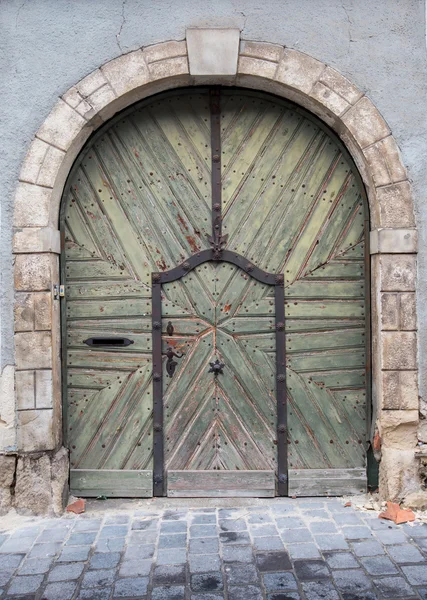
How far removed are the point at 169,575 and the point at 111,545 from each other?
490mm

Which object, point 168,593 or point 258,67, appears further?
point 258,67

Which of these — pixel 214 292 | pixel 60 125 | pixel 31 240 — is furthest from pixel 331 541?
pixel 60 125

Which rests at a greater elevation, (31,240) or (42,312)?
(31,240)

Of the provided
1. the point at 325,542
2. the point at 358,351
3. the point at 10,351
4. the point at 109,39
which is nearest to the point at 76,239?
the point at 10,351

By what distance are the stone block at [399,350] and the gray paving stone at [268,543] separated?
1279 mm

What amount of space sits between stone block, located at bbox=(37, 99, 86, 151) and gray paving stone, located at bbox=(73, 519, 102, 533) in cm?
239

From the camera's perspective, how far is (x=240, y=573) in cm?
276

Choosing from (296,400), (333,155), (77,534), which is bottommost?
(77,534)

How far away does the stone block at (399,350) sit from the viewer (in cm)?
351

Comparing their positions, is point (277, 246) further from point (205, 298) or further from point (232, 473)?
point (232, 473)

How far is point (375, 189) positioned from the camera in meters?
3.52

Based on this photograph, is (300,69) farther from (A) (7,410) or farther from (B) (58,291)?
(A) (7,410)

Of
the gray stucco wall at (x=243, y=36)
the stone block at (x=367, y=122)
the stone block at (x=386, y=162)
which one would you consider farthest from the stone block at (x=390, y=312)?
the stone block at (x=367, y=122)

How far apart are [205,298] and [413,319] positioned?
4.55 ft
